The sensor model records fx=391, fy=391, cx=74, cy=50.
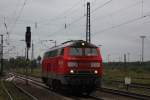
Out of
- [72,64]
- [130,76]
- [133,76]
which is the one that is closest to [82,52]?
[72,64]

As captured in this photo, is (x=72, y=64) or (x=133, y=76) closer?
(x=72, y=64)

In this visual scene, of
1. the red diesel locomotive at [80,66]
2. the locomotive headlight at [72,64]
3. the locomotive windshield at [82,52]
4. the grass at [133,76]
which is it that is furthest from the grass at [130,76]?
the locomotive headlight at [72,64]

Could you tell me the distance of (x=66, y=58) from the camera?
2555cm

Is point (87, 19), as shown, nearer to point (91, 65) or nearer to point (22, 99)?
point (91, 65)

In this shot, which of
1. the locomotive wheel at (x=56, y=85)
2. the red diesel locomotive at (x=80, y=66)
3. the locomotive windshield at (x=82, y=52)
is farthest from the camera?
the locomotive wheel at (x=56, y=85)

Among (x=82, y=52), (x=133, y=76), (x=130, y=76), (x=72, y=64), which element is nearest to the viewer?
(x=72, y=64)

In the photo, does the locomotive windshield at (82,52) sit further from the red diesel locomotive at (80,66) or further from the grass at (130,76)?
the grass at (130,76)

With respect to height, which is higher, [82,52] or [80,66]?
[82,52]

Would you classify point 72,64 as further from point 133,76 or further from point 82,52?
point 133,76

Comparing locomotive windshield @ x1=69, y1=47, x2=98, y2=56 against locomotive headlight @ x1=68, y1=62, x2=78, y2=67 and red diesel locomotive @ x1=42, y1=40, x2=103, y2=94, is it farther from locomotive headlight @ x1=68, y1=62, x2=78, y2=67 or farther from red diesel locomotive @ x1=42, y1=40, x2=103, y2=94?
locomotive headlight @ x1=68, y1=62, x2=78, y2=67

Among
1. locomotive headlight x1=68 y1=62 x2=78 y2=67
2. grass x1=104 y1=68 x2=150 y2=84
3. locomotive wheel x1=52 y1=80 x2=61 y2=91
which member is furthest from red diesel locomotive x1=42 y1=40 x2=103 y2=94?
grass x1=104 y1=68 x2=150 y2=84


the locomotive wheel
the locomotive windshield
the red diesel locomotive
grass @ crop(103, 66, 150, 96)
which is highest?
the locomotive windshield

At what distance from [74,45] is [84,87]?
9.55ft

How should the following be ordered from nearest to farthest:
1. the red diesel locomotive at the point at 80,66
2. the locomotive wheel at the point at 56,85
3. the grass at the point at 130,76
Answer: the red diesel locomotive at the point at 80,66
the locomotive wheel at the point at 56,85
the grass at the point at 130,76
